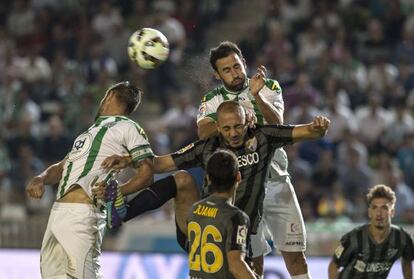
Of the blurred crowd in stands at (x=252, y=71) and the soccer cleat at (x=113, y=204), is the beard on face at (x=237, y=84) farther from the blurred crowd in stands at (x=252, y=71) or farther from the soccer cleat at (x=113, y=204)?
the blurred crowd in stands at (x=252, y=71)

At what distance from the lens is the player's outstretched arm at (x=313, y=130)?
811 centimetres

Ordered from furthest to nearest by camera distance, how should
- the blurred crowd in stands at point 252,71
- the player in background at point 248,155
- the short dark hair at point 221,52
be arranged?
the blurred crowd in stands at point 252,71 → the short dark hair at point 221,52 → the player in background at point 248,155

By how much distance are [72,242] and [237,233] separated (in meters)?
1.54

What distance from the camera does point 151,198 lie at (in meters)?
8.70

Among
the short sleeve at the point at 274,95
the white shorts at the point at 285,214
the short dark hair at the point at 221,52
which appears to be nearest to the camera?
the short dark hair at the point at 221,52

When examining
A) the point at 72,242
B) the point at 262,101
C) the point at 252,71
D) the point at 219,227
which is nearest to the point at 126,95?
the point at 262,101

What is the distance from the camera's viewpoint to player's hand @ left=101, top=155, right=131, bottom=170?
27.9 ft

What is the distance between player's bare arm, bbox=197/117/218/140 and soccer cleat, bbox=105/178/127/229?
794 mm

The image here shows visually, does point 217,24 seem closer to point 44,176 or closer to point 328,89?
point 328,89

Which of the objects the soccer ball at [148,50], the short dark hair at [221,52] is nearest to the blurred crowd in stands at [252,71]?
the soccer ball at [148,50]

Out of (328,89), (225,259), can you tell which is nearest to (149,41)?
(225,259)

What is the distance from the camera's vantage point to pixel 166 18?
57.8 ft

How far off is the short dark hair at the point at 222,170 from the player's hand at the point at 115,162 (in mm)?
1121

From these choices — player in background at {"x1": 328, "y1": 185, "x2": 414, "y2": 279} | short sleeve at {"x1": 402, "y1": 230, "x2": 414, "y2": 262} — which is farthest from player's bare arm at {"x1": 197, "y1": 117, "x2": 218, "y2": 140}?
short sleeve at {"x1": 402, "y1": 230, "x2": 414, "y2": 262}
